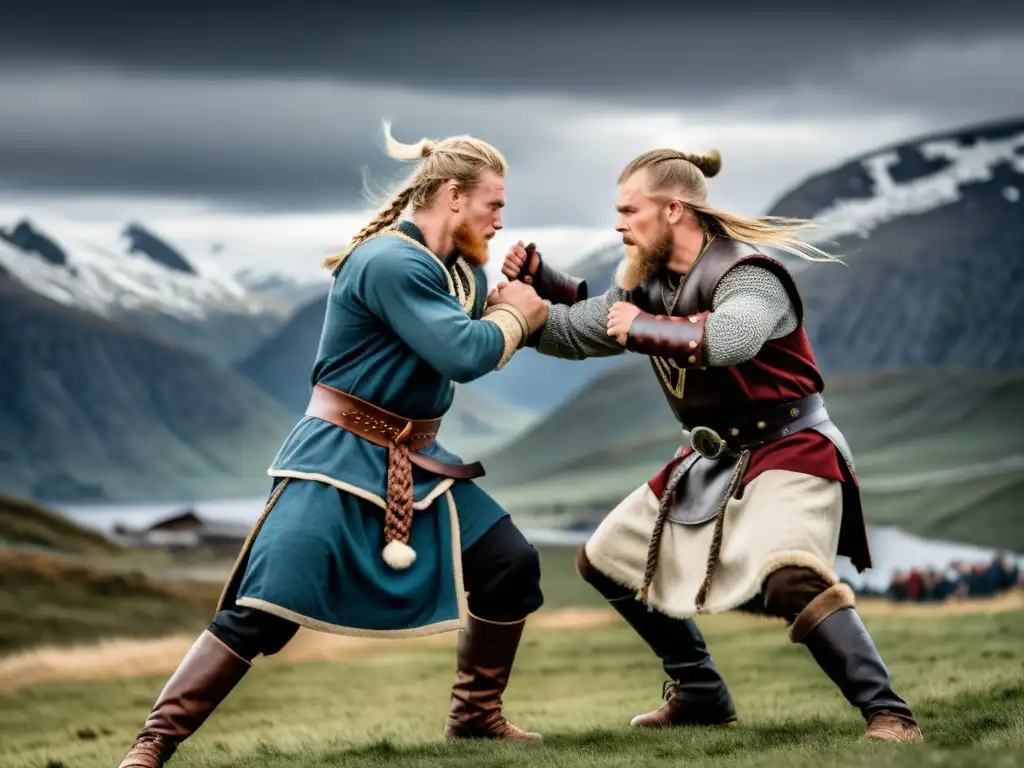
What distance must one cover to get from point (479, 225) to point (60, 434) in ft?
104

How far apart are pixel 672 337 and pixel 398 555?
1173mm

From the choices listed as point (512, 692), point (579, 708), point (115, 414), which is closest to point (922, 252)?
point (115, 414)

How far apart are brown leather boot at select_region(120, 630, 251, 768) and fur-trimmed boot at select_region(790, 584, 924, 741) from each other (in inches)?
73.8

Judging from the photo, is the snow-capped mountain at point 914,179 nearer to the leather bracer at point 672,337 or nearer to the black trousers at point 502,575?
the black trousers at point 502,575

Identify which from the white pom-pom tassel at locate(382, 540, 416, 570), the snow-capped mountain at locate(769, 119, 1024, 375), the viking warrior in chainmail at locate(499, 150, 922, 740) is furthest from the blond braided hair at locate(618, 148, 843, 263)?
the snow-capped mountain at locate(769, 119, 1024, 375)

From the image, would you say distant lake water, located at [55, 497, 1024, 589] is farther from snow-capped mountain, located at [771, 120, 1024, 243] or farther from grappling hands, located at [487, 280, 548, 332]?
snow-capped mountain, located at [771, 120, 1024, 243]

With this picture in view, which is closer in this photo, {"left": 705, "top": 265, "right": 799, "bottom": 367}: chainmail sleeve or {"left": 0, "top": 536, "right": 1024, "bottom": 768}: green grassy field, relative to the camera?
{"left": 705, "top": 265, "right": 799, "bottom": 367}: chainmail sleeve

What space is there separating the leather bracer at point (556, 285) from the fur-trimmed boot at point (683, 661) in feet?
3.24

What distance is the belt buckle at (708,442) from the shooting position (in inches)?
194

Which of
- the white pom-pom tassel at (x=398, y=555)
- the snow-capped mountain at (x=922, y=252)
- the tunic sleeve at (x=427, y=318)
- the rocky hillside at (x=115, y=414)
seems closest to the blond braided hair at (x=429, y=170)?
the tunic sleeve at (x=427, y=318)

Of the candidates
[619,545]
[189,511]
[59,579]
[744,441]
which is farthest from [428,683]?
[189,511]

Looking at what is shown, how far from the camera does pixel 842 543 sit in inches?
202

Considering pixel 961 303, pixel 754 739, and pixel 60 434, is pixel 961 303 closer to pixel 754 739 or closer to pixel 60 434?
pixel 60 434

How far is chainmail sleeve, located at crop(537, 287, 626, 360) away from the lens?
5340 millimetres
